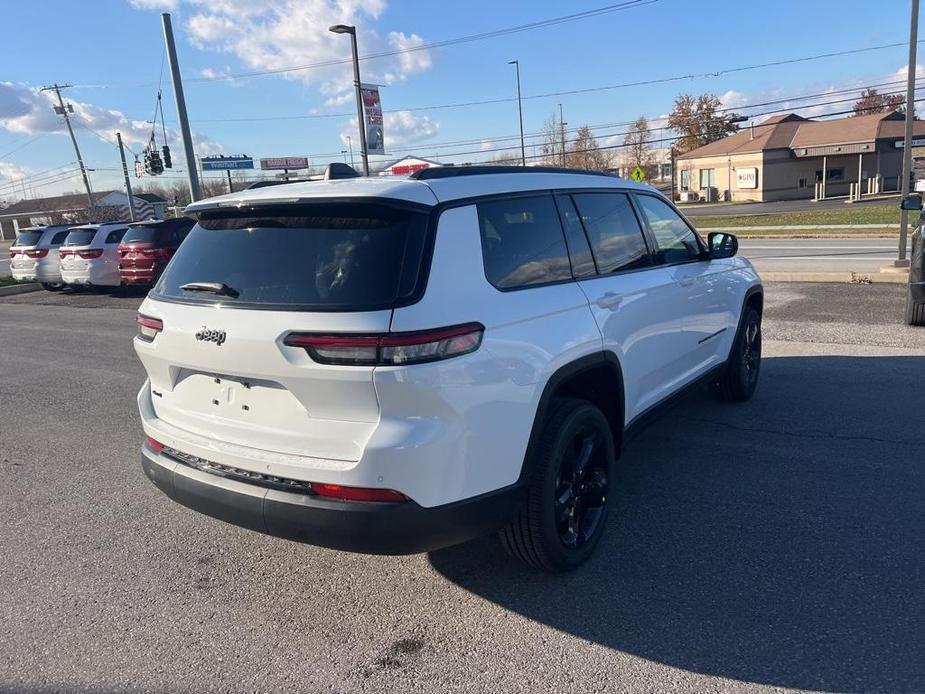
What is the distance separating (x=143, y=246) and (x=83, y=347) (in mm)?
6087

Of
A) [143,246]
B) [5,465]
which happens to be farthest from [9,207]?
[5,465]

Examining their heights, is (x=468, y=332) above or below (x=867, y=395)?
above

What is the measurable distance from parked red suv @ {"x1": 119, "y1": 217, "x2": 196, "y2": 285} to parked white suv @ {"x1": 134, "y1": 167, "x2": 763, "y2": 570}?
13.1 metres

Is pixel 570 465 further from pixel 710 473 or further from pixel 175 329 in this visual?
pixel 175 329

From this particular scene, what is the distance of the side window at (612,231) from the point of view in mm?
3854

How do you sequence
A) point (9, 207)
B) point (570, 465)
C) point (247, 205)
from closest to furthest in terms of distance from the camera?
1. point (247, 205)
2. point (570, 465)
3. point (9, 207)

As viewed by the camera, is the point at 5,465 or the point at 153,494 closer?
the point at 153,494

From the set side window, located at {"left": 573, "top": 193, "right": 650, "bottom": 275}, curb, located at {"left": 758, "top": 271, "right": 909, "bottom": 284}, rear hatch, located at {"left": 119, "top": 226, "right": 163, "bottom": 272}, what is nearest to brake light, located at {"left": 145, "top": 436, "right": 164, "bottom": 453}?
side window, located at {"left": 573, "top": 193, "right": 650, "bottom": 275}

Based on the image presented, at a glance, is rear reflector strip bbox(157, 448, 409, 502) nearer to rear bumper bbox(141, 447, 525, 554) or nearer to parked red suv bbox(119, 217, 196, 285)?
rear bumper bbox(141, 447, 525, 554)

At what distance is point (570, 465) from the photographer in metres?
3.45

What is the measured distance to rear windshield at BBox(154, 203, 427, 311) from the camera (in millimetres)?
2725

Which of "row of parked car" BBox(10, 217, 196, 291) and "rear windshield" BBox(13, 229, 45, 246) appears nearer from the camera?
"row of parked car" BBox(10, 217, 196, 291)

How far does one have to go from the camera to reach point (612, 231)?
13.3 ft

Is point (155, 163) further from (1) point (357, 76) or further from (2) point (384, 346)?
(2) point (384, 346)
